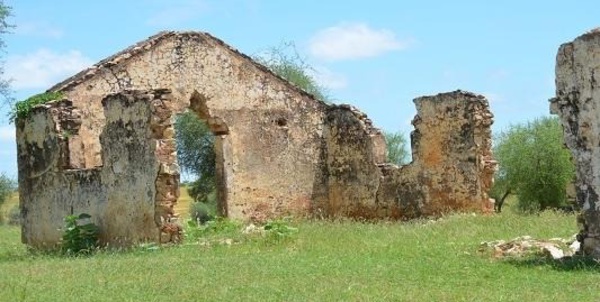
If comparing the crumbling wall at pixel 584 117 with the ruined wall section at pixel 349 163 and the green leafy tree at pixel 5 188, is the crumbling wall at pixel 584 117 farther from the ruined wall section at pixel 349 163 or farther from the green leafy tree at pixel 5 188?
the green leafy tree at pixel 5 188

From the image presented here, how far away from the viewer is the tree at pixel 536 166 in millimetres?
29109

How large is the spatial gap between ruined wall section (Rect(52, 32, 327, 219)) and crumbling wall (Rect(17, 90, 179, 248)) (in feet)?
2.28

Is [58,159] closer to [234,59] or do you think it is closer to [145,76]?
[145,76]

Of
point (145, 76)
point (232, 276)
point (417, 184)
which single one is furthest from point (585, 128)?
point (145, 76)

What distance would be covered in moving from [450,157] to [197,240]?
6192mm

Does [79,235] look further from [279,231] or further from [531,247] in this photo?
[531,247]

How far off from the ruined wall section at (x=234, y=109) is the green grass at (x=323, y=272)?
420 cm

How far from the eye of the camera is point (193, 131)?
115 ft

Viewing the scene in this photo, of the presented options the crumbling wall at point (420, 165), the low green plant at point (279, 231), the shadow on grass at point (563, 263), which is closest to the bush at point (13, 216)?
Result: the crumbling wall at point (420, 165)

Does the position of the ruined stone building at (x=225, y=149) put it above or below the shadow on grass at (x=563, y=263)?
above

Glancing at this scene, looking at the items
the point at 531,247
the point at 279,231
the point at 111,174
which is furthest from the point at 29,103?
the point at 531,247

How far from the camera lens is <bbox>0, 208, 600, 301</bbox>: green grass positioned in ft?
31.6

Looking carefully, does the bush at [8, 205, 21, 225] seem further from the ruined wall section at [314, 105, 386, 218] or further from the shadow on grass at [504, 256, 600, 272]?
the shadow on grass at [504, 256, 600, 272]

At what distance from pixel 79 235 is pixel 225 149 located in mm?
4443
